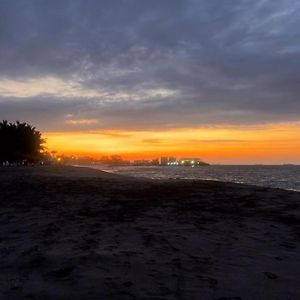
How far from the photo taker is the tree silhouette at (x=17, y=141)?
273 ft

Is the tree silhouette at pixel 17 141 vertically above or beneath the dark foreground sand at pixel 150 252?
above

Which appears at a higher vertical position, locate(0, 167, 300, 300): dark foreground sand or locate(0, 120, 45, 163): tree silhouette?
locate(0, 120, 45, 163): tree silhouette

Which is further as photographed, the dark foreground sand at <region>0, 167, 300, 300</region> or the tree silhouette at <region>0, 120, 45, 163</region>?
the tree silhouette at <region>0, 120, 45, 163</region>

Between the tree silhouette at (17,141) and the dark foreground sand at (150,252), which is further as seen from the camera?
the tree silhouette at (17,141)

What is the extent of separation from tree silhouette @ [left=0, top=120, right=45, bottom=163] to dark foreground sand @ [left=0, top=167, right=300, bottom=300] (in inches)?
2899

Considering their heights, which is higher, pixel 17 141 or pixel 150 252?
pixel 17 141

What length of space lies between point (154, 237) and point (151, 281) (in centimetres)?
294

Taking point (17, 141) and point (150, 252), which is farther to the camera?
point (17, 141)

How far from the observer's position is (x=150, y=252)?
24.8 ft

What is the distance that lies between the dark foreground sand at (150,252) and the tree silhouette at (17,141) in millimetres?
73647

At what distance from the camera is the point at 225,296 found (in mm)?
5422

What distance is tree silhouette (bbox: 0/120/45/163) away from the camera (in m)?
83.3

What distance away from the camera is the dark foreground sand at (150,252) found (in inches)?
223

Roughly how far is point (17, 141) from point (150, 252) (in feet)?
271
